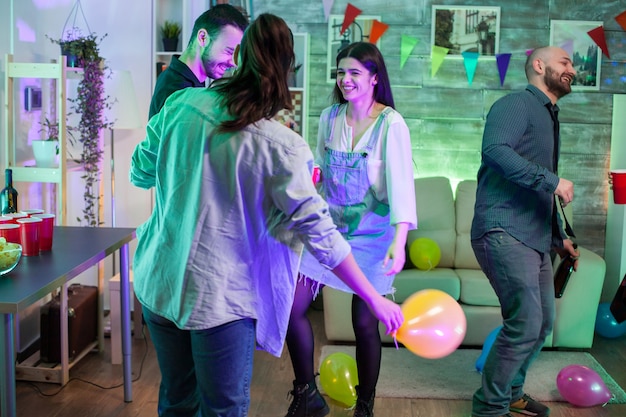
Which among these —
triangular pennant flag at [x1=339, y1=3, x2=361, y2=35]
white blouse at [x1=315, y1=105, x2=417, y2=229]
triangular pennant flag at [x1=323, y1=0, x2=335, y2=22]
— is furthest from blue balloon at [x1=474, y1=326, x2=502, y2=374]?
triangular pennant flag at [x1=323, y1=0, x2=335, y2=22]

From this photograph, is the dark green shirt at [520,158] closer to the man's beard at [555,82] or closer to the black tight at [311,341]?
the man's beard at [555,82]

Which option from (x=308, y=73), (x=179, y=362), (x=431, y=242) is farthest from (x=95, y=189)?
(x=179, y=362)

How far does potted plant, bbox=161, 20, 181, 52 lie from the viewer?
4.65 m

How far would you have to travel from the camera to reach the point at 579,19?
510 cm

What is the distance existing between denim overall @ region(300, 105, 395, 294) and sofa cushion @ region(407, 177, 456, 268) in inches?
67.5

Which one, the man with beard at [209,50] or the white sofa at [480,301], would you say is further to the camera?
the white sofa at [480,301]

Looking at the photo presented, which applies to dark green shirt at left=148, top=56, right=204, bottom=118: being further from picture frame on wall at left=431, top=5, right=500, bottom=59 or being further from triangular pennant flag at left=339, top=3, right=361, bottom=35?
picture frame on wall at left=431, top=5, right=500, bottom=59

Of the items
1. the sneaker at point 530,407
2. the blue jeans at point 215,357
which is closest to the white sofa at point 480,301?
the sneaker at point 530,407

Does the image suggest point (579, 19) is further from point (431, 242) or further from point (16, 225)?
point (16, 225)

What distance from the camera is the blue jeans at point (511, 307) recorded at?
9.59ft

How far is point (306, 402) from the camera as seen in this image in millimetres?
3025

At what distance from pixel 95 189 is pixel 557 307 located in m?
2.71

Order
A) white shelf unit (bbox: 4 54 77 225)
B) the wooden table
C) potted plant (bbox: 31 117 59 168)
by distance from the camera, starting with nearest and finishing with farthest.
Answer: the wooden table < white shelf unit (bbox: 4 54 77 225) < potted plant (bbox: 31 117 59 168)

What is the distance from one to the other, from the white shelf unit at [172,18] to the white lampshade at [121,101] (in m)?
0.45
